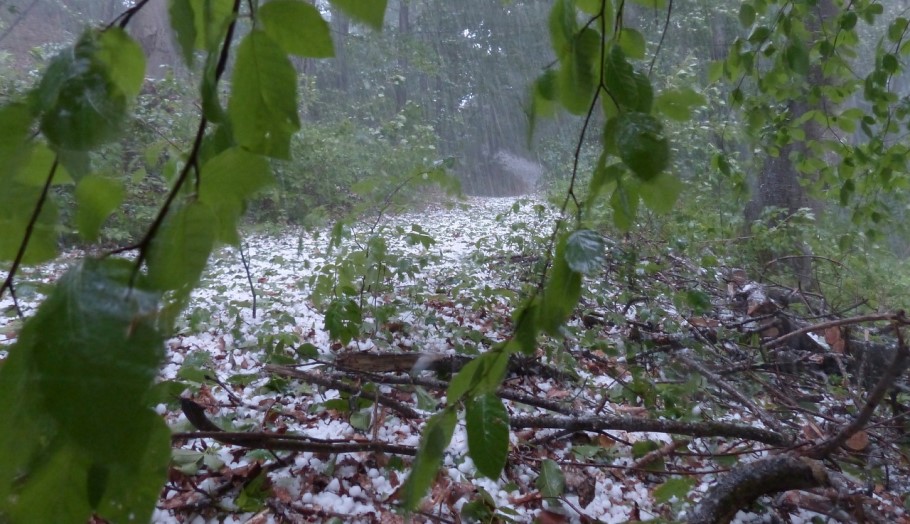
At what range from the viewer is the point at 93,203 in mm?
276

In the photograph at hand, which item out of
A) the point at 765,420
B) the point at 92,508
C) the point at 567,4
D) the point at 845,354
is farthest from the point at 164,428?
the point at 845,354

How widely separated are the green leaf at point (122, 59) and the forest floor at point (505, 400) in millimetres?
107

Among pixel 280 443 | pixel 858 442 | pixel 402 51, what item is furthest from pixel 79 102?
pixel 402 51

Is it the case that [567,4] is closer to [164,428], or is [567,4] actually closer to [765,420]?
[164,428]

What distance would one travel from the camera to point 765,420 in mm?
1078

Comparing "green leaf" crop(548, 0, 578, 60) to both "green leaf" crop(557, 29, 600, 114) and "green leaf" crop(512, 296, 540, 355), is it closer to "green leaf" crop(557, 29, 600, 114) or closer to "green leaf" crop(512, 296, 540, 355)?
"green leaf" crop(557, 29, 600, 114)

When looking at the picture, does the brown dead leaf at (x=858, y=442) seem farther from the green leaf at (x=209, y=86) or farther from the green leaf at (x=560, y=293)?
the green leaf at (x=209, y=86)

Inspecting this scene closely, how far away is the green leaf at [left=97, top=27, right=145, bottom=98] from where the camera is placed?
267mm

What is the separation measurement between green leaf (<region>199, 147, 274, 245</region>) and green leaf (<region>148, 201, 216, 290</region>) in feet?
0.06

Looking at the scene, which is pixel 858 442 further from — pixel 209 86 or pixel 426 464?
pixel 209 86

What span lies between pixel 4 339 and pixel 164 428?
4.91 feet

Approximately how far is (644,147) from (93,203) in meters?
0.32

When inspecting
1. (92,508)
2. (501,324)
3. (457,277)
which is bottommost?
(92,508)

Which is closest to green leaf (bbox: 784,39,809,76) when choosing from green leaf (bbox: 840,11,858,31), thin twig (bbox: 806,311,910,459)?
green leaf (bbox: 840,11,858,31)
